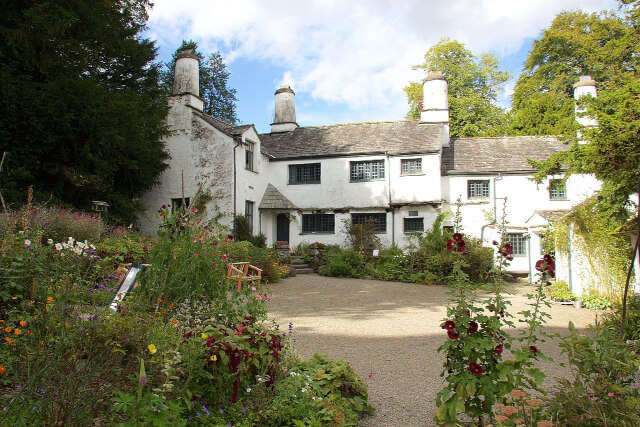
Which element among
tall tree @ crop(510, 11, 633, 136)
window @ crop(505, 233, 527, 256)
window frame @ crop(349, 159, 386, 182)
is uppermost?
tall tree @ crop(510, 11, 633, 136)

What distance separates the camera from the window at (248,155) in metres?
20.7

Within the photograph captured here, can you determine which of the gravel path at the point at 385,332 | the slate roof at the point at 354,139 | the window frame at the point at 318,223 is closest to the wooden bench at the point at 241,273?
the gravel path at the point at 385,332

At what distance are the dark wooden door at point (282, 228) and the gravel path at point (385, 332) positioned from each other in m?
7.15

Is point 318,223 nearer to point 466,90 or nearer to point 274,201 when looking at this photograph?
point 274,201

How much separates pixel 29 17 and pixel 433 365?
51.6ft

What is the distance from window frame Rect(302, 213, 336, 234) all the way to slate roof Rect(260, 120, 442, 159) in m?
3.21

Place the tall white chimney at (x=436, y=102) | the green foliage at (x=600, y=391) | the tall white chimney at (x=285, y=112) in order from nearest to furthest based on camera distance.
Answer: the green foliage at (x=600, y=391), the tall white chimney at (x=436, y=102), the tall white chimney at (x=285, y=112)

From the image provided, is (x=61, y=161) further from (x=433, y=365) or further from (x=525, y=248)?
(x=525, y=248)

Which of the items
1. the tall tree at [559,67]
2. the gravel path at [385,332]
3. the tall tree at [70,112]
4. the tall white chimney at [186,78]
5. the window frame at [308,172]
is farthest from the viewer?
the tall tree at [559,67]

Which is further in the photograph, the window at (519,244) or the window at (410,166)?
the window at (410,166)

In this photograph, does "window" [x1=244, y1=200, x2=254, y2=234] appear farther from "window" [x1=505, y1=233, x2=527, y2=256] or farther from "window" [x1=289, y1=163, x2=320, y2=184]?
"window" [x1=505, y1=233, x2=527, y2=256]

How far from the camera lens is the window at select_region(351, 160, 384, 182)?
874 inches

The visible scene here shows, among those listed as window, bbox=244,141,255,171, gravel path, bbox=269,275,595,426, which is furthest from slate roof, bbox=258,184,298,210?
gravel path, bbox=269,275,595,426

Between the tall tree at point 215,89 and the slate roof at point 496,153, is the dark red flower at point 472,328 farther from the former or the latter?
the tall tree at point 215,89
